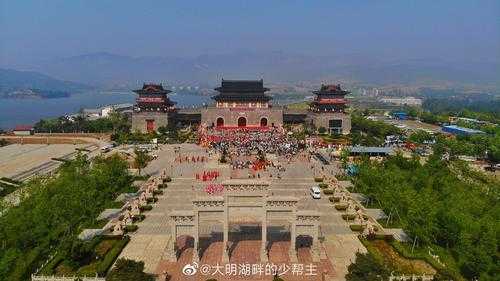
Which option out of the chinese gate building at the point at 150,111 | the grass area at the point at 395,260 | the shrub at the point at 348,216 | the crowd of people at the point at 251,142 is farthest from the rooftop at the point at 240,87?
the grass area at the point at 395,260

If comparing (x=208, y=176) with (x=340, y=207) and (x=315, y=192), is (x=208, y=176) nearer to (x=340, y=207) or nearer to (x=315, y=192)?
(x=315, y=192)

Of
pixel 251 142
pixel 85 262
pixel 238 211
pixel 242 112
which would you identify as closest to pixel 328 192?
pixel 238 211

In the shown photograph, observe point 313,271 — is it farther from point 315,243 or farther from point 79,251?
point 79,251

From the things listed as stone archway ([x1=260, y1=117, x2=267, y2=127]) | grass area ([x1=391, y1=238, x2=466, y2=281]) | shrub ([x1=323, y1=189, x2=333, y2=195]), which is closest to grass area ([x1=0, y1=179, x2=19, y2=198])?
shrub ([x1=323, y1=189, x2=333, y2=195])

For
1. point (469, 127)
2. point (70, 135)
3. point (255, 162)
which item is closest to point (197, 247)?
point (255, 162)

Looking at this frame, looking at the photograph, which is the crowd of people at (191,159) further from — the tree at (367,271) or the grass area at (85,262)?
the tree at (367,271)
